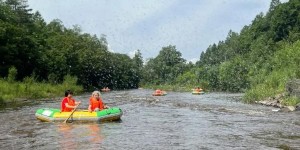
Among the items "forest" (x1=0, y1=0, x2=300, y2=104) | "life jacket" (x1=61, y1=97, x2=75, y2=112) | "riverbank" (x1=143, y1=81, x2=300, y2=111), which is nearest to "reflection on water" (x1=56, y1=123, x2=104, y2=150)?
"life jacket" (x1=61, y1=97, x2=75, y2=112)

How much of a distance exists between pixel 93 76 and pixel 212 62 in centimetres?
5695

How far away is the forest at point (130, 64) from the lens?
129ft

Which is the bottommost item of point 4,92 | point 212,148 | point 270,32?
point 212,148

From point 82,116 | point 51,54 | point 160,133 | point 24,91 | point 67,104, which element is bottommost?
point 160,133

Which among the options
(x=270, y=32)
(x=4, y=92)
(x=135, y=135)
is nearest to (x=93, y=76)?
(x=270, y=32)

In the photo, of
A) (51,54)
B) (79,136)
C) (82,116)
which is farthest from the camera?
(51,54)

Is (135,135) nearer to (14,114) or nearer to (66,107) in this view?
Result: (66,107)

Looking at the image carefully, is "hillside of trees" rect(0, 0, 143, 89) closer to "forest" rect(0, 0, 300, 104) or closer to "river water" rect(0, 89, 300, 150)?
"forest" rect(0, 0, 300, 104)

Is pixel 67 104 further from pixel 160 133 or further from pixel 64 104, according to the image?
pixel 160 133

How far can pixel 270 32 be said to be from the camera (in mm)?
77938

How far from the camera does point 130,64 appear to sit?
11450 cm

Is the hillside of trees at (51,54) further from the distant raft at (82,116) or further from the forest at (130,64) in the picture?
the distant raft at (82,116)

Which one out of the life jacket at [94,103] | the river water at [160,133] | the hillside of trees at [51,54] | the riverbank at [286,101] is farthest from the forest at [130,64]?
the life jacket at [94,103]

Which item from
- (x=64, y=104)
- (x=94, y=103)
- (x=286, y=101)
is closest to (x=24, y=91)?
(x=64, y=104)
